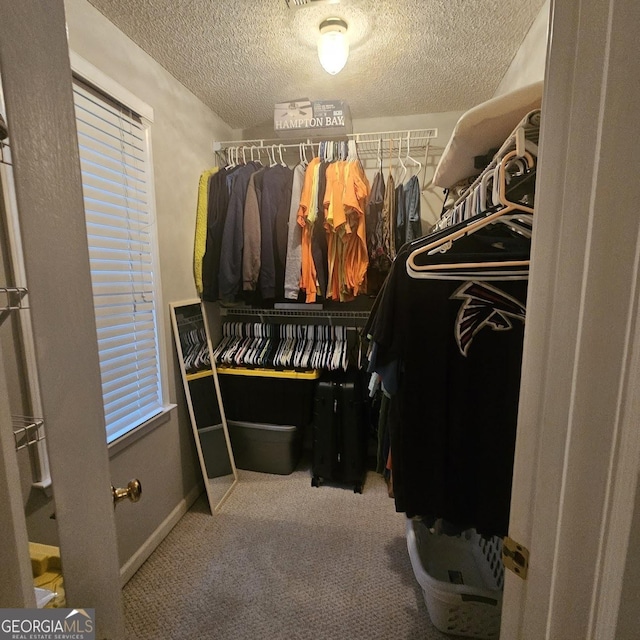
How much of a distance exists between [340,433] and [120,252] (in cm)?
167

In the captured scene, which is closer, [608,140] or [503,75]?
[608,140]

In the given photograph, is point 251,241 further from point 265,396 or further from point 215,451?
point 215,451

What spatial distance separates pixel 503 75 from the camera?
1846 millimetres

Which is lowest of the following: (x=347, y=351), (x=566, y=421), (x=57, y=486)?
(x=347, y=351)

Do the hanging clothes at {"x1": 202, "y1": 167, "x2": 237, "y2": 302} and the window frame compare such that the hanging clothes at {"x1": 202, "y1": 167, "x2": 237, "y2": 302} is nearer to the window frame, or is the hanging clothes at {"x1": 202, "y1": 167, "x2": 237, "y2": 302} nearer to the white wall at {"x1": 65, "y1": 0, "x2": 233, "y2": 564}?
the white wall at {"x1": 65, "y1": 0, "x2": 233, "y2": 564}

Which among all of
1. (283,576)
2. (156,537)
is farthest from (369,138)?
(156,537)

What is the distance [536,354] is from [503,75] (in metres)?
2.11

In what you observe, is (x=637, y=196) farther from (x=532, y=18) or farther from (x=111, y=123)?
(x=111, y=123)

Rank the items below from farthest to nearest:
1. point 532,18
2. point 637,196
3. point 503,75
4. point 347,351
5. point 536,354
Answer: point 347,351
point 503,75
point 532,18
point 536,354
point 637,196

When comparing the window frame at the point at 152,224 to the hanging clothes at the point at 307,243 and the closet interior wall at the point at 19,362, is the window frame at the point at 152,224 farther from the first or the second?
the hanging clothes at the point at 307,243

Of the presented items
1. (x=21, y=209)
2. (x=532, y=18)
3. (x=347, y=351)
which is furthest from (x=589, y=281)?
(x=347, y=351)

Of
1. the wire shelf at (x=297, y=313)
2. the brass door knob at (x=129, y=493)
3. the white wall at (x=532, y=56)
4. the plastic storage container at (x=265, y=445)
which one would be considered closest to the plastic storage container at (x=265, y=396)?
the plastic storage container at (x=265, y=445)

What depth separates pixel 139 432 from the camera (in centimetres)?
159

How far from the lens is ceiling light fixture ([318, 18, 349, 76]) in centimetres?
143
